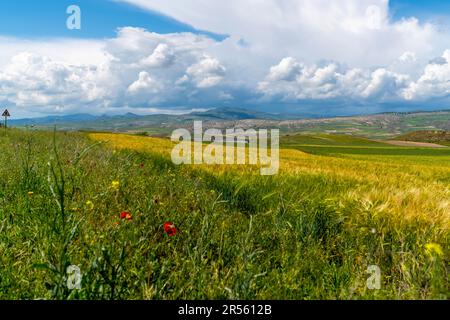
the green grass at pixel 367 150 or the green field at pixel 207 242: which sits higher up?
the green field at pixel 207 242

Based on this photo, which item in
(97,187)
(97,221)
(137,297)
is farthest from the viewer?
(97,187)

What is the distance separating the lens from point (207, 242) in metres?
4.12

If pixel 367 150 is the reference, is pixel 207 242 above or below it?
above

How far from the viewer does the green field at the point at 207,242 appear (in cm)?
291

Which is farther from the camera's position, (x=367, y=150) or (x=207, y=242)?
(x=367, y=150)

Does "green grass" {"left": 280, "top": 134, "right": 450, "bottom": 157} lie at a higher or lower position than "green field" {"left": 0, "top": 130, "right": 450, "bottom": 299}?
lower

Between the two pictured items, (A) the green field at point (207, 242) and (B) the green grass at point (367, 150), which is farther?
(B) the green grass at point (367, 150)

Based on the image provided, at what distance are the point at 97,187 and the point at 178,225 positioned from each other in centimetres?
231

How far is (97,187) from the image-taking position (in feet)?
20.6

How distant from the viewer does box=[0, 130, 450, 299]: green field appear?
9.55 feet

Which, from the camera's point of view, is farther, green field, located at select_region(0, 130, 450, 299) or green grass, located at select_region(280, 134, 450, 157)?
green grass, located at select_region(280, 134, 450, 157)
